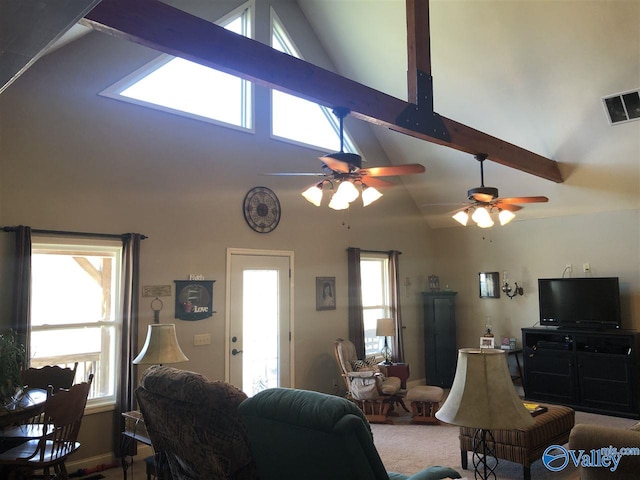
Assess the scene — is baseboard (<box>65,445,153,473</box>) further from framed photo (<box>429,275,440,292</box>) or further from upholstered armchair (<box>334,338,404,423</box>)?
framed photo (<box>429,275,440,292</box>)

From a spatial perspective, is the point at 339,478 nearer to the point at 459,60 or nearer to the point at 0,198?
the point at 0,198

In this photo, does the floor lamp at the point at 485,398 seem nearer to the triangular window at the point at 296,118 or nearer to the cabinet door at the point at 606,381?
the triangular window at the point at 296,118

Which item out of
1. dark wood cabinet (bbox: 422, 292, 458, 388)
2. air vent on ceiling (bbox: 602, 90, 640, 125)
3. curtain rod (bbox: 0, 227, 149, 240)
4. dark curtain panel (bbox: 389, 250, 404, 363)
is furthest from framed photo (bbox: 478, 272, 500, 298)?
curtain rod (bbox: 0, 227, 149, 240)

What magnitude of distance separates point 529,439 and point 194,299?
11.1 feet

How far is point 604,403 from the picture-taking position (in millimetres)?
5941

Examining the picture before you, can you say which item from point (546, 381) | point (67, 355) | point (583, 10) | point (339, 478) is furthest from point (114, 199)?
point (546, 381)

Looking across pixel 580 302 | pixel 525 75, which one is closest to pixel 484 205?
pixel 525 75

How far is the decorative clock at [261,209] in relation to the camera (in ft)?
18.7

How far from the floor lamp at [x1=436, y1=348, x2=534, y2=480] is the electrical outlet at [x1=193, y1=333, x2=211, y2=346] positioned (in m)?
3.44

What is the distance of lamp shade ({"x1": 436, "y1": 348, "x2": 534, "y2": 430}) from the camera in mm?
2113

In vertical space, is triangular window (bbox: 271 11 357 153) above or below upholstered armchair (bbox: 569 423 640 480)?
above

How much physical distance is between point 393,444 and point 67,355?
3250 mm

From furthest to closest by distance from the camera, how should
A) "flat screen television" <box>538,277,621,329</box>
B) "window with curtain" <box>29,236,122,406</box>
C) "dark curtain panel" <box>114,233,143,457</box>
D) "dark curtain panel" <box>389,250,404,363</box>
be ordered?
"dark curtain panel" <box>389,250,404,363</box> → "flat screen television" <box>538,277,621,329</box> → "dark curtain panel" <box>114,233,143,457</box> → "window with curtain" <box>29,236,122,406</box>

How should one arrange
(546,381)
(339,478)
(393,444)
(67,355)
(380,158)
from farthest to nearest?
1. (380,158)
2. (546,381)
3. (393,444)
4. (67,355)
5. (339,478)
